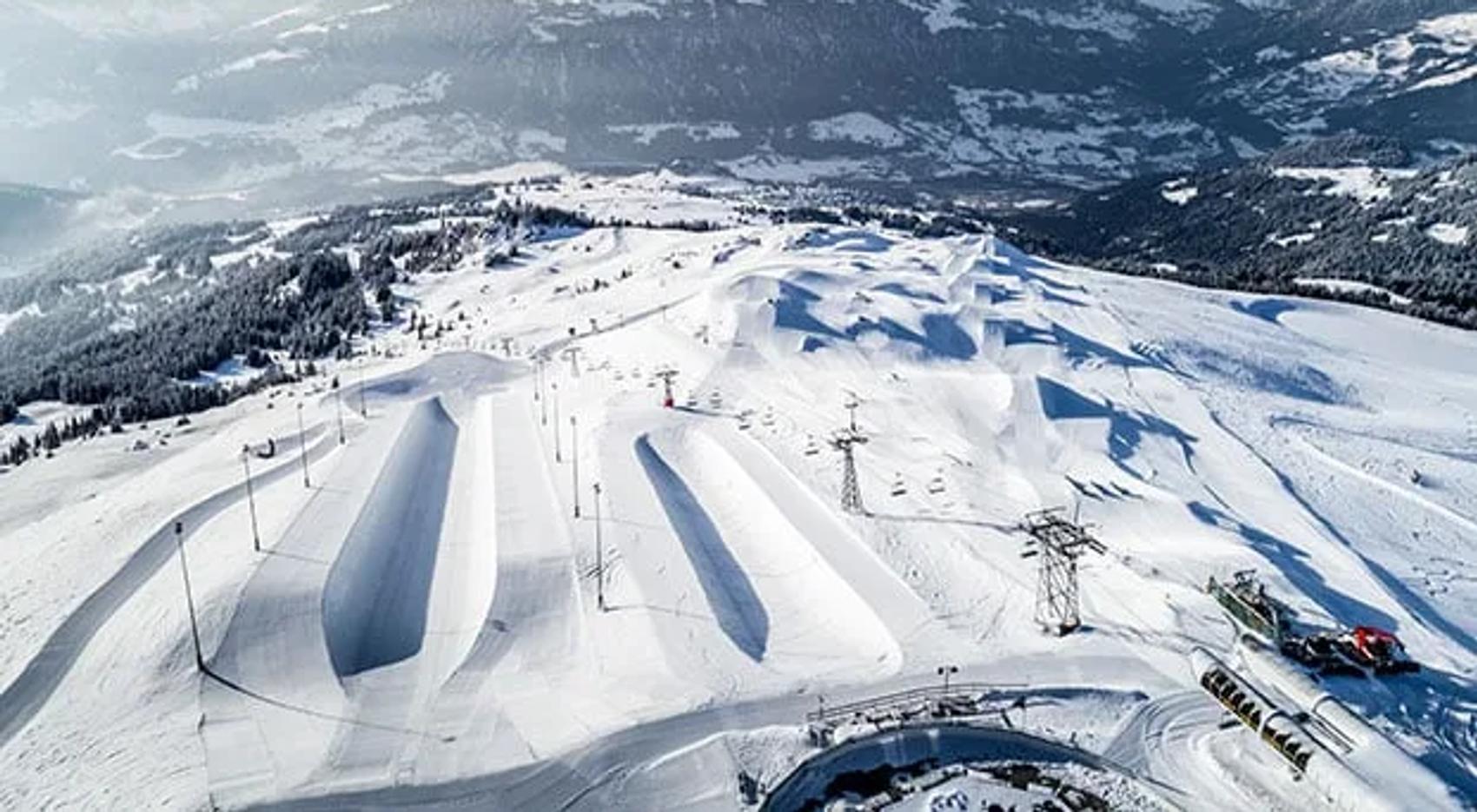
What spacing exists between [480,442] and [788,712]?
41005 millimetres

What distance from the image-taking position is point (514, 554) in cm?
4981

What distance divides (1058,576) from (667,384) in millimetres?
37596

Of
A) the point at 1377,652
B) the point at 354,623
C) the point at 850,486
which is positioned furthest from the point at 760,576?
the point at 1377,652

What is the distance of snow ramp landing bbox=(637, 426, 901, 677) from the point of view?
4109 cm

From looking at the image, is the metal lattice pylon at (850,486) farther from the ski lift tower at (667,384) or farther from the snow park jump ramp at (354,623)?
the ski lift tower at (667,384)

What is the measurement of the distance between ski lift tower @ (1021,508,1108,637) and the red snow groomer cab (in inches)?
360

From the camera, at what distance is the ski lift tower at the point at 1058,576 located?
1620 inches

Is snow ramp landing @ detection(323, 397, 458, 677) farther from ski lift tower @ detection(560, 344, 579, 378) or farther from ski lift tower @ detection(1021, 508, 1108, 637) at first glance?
ski lift tower @ detection(1021, 508, 1108, 637)

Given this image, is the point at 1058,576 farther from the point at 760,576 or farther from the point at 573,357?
the point at 573,357

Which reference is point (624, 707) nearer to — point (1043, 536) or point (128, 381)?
point (1043, 536)

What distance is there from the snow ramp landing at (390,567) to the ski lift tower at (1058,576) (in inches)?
1002

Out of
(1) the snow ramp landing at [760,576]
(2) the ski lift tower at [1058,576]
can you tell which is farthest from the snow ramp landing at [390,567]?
(2) the ski lift tower at [1058,576]

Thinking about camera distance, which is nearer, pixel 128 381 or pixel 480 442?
pixel 480 442

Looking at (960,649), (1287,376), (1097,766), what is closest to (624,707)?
(960,649)
